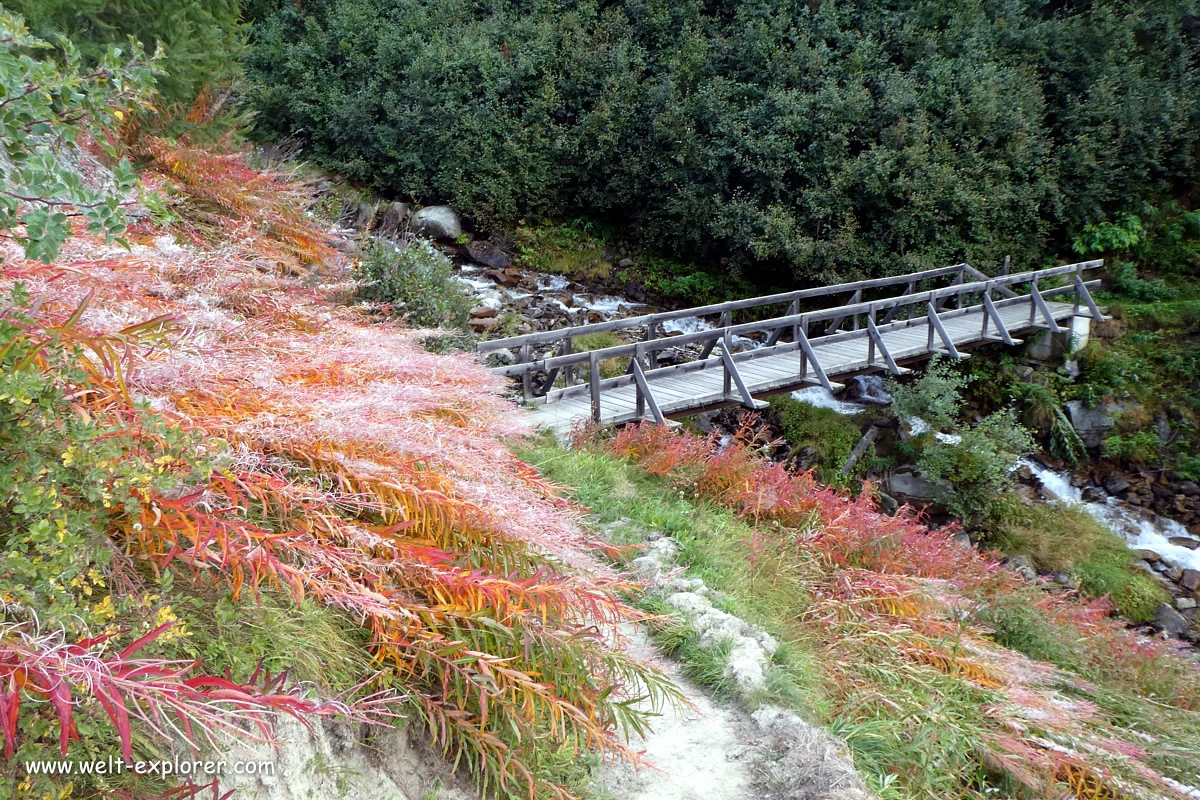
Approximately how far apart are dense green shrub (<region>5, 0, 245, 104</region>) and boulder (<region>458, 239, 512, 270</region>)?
23.3 ft

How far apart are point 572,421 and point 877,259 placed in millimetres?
8470

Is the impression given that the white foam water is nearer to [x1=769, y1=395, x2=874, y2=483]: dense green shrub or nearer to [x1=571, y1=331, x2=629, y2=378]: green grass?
[x1=769, y1=395, x2=874, y2=483]: dense green shrub

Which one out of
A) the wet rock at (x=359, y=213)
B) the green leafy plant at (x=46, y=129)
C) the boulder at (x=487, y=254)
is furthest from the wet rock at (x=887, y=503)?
the wet rock at (x=359, y=213)

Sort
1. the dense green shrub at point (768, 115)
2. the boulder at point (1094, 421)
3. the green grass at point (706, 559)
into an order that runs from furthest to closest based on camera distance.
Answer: the dense green shrub at point (768, 115) → the boulder at point (1094, 421) → the green grass at point (706, 559)

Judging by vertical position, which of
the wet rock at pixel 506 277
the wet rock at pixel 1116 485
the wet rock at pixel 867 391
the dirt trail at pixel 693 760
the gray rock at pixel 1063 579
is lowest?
the gray rock at pixel 1063 579

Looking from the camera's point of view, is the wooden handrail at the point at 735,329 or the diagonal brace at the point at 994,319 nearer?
the wooden handrail at the point at 735,329

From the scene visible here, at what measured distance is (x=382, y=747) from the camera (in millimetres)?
2471

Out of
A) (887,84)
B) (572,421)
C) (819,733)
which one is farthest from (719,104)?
(819,733)

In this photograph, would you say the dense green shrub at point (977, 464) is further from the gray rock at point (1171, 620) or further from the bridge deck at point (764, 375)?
the gray rock at point (1171, 620)

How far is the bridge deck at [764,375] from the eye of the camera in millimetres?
8336

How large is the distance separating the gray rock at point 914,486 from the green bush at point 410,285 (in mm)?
6524

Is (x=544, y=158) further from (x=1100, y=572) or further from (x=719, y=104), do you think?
(x=1100, y=572)

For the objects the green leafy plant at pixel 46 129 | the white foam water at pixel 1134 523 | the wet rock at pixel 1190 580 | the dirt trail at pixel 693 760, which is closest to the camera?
the green leafy plant at pixel 46 129

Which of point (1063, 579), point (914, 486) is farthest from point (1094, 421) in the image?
point (1063, 579)
